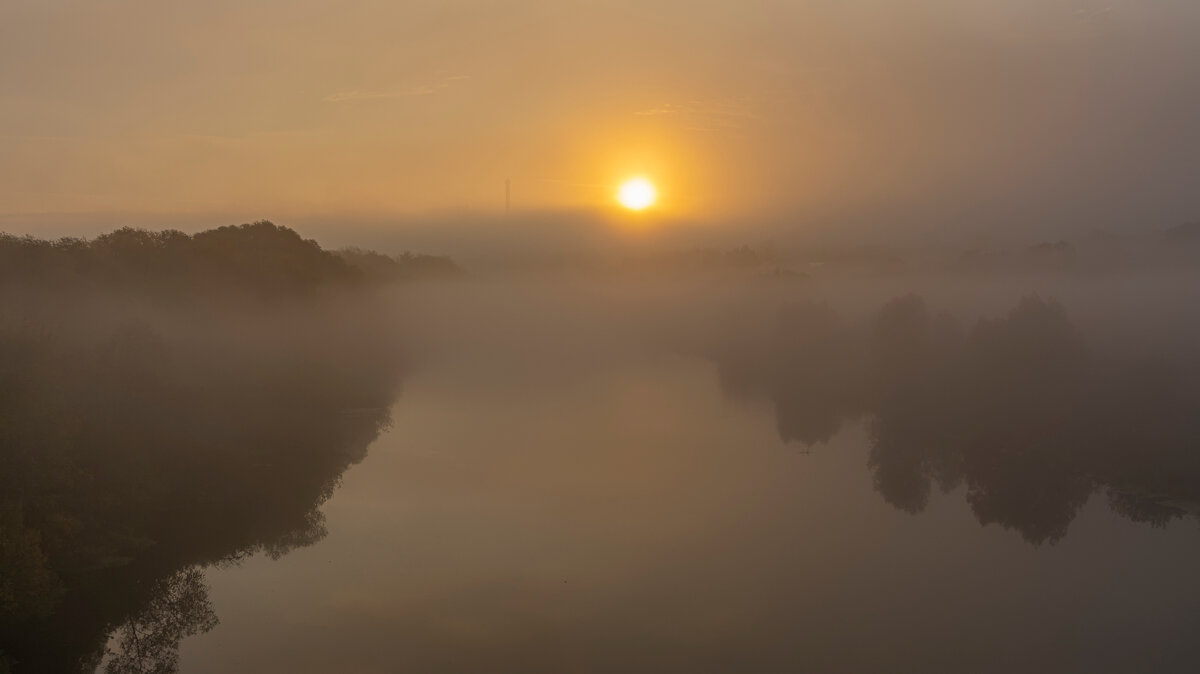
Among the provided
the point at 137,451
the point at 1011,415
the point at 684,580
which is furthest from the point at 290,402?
the point at 1011,415

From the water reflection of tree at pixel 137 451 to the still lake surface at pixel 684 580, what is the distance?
Result: 179cm

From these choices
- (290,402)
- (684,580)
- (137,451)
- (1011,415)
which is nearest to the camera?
(684,580)

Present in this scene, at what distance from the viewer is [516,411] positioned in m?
60.0

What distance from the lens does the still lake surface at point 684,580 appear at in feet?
72.2

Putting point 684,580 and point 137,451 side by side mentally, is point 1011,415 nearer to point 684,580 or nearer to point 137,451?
point 684,580

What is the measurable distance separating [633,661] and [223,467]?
1024 inches

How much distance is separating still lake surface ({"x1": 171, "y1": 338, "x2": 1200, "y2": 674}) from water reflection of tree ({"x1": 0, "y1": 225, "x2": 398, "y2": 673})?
70.3 inches

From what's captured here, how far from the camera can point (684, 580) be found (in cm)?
2709

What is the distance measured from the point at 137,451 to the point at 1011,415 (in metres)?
45.4

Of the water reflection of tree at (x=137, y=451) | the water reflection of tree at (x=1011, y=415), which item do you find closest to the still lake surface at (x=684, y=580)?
the water reflection of tree at (x=1011, y=415)

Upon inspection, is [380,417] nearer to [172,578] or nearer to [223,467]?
[223,467]

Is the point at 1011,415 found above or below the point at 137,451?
above

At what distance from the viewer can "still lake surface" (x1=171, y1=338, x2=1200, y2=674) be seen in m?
22.0

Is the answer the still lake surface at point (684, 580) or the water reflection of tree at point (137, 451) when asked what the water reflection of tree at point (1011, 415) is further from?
the water reflection of tree at point (137, 451)
